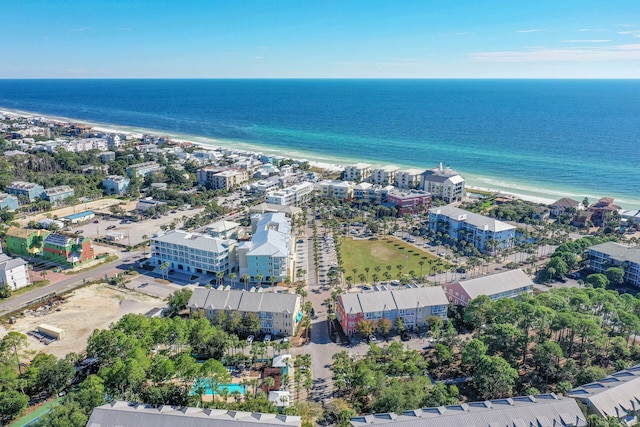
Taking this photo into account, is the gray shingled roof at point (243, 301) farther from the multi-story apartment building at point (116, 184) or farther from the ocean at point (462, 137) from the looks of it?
the ocean at point (462, 137)

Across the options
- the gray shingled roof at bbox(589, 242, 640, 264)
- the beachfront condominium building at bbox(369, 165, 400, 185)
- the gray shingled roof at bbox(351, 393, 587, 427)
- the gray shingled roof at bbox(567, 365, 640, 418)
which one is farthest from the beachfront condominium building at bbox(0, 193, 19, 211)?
the gray shingled roof at bbox(589, 242, 640, 264)

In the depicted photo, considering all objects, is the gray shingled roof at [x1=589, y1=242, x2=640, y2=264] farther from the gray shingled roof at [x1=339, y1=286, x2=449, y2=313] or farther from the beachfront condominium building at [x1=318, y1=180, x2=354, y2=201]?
the beachfront condominium building at [x1=318, y1=180, x2=354, y2=201]

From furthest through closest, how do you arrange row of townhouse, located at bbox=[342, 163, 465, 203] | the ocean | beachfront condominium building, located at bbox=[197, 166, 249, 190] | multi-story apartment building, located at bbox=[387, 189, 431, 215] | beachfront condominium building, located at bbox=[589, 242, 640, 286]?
the ocean → beachfront condominium building, located at bbox=[197, 166, 249, 190] → row of townhouse, located at bbox=[342, 163, 465, 203] → multi-story apartment building, located at bbox=[387, 189, 431, 215] → beachfront condominium building, located at bbox=[589, 242, 640, 286]

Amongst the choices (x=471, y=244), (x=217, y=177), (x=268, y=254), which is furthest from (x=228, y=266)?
(x=217, y=177)

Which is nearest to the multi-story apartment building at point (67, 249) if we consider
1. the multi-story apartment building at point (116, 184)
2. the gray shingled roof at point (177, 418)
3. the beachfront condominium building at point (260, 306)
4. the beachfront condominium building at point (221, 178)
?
the beachfront condominium building at point (260, 306)

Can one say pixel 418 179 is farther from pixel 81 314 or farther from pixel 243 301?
pixel 81 314
